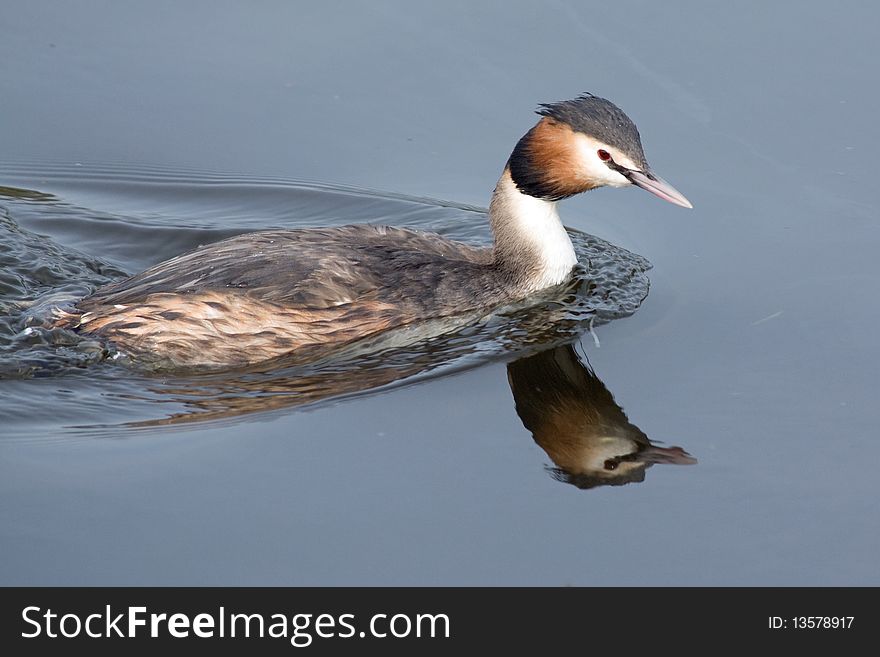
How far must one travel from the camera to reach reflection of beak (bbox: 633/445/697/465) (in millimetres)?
7492

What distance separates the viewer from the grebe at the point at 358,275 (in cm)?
845

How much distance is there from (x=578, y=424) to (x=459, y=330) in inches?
50.1

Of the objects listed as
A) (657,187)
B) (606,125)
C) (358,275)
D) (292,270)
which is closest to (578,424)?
(358,275)

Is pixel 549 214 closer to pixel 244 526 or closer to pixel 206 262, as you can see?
pixel 206 262

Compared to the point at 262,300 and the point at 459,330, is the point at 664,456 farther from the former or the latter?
the point at 262,300

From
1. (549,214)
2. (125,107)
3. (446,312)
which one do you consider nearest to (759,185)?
(549,214)

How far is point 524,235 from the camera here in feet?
30.9

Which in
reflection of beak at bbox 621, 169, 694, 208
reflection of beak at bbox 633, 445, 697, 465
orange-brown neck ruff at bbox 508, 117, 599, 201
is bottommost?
reflection of beak at bbox 633, 445, 697, 465

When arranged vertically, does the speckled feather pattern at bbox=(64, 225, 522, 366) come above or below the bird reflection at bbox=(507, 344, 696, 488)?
above

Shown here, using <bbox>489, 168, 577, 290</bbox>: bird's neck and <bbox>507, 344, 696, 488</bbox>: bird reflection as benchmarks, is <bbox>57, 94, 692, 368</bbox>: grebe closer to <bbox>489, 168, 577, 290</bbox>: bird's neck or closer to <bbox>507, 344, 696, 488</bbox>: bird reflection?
<bbox>489, 168, 577, 290</bbox>: bird's neck

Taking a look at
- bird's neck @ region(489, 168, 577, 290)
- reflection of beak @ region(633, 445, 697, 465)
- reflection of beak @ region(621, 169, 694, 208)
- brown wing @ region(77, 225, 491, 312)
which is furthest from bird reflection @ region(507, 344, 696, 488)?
reflection of beak @ region(621, 169, 694, 208)

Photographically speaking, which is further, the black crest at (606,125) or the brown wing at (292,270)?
the black crest at (606,125)

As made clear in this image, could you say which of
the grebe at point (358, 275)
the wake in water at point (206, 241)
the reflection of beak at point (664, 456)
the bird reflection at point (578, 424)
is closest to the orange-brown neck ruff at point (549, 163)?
the grebe at point (358, 275)

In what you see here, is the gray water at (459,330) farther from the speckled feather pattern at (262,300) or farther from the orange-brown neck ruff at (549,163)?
the orange-brown neck ruff at (549,163)
